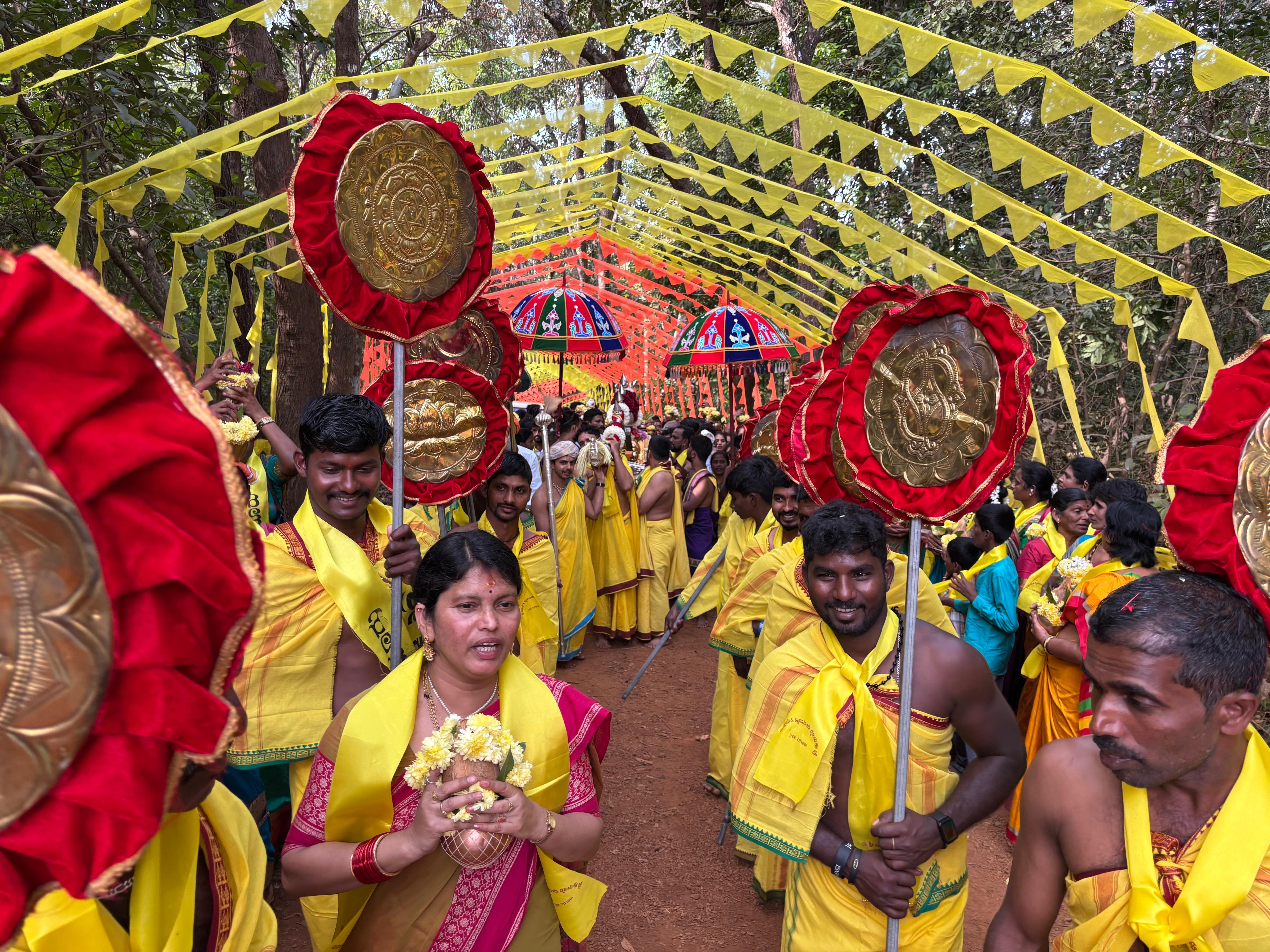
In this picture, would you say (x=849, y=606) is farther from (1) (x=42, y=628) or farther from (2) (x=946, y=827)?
(1) (x=42, y=628)

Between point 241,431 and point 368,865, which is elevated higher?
point 241,431

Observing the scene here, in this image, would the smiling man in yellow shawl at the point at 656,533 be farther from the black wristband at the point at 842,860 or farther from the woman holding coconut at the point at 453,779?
the woman holding coconut at the point at 453,779

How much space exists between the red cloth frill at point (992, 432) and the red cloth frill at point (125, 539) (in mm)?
2087

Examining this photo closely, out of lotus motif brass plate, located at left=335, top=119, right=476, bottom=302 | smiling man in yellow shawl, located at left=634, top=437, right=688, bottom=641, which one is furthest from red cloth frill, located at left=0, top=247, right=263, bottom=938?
smiling man in yellow shawl, located at left=634, top=437, right=688, bottom=641

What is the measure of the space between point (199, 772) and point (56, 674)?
66cm

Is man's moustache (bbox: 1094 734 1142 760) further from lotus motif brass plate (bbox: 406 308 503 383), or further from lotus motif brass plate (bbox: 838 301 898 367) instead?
lotus motif brass plate (bbox: 406 308 503 383)

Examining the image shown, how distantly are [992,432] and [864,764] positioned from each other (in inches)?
46.6

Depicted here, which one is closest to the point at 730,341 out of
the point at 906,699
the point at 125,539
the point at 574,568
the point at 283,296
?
the point at 574,568

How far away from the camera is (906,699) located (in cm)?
246

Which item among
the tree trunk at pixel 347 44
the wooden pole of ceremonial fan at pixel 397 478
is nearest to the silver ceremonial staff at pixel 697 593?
the wooden pole of ceremonial fan at pixel 397 478

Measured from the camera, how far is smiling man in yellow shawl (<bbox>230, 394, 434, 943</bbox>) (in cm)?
295

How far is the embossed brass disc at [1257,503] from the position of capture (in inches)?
66.6

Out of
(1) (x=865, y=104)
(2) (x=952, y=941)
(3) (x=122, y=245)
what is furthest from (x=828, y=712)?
(3) (x=122, y=245)

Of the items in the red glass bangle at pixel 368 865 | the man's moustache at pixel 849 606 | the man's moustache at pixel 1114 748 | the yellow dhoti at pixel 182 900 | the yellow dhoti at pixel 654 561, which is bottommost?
the yellow dhoti at pixel 654 561
